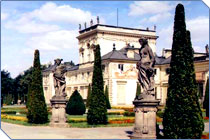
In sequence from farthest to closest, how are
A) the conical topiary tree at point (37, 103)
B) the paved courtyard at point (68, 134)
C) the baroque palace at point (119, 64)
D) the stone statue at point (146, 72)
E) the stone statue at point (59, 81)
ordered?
the baroque palace at point (119, 64)
the conical topiary tree at point (37, 103)
the stone statue at point (59, 81)
the paved courtyard at point (68, 134)
the stone statue at point (146, 72)

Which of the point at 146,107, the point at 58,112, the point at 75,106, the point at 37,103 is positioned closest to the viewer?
the point at 146,107

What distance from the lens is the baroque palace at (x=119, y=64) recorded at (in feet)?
150

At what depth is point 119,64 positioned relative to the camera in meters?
46.2

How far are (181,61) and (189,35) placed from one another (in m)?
2.49

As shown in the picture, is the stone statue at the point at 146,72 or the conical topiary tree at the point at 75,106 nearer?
the stone statue at the point at 146,72

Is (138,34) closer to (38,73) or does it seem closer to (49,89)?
(49,89)

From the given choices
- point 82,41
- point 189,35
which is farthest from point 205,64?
point 189,35

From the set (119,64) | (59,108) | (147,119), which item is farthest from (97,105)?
(119,64)

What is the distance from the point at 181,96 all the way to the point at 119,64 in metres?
33.1

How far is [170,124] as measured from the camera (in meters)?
13.4

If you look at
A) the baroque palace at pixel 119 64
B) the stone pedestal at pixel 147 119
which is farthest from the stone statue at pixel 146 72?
the baroque palace at pixel 119 64

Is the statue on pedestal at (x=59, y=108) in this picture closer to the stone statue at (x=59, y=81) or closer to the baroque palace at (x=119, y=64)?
the stone statue at (x=59, y=81)

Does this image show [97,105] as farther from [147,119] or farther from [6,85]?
[6,85]

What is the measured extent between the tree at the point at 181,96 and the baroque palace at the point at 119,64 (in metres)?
28.9
